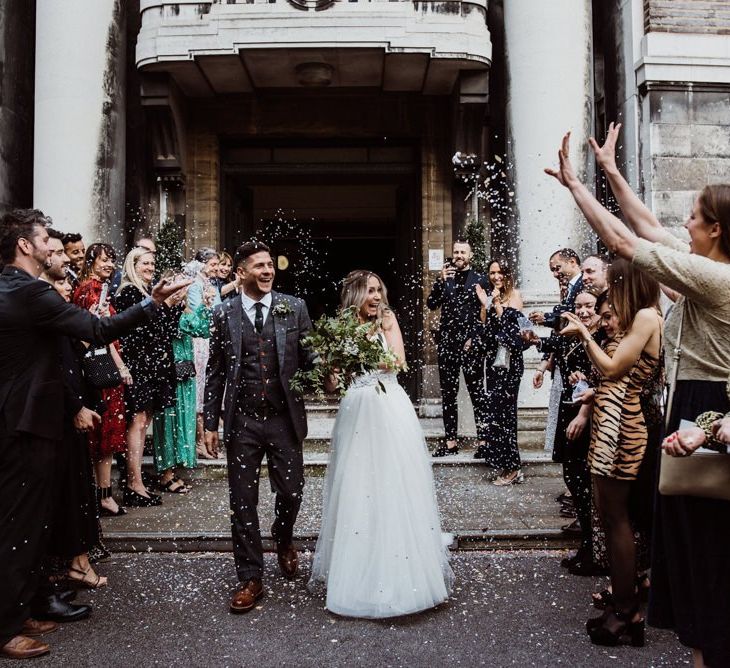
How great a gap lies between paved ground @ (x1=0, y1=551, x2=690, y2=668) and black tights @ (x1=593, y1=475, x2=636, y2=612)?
0.95ft

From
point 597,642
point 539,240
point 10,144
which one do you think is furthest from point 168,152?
point 597,642

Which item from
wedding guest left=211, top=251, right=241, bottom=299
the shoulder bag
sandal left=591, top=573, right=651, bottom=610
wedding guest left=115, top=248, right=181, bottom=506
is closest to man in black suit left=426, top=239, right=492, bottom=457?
wedding guest left=211, top=251, right=241, bottom=299

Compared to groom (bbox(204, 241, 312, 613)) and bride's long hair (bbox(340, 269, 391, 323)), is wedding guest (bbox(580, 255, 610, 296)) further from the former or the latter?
groom (bbox(204, 241, 312, 613))

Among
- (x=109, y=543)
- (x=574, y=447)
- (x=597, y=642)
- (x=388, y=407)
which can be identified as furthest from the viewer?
(x=109, y=543)

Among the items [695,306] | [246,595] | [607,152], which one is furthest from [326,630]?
[607,152]

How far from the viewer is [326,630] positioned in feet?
14.4

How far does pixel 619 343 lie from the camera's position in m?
4.36

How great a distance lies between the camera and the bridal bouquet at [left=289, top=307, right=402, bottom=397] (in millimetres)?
4941

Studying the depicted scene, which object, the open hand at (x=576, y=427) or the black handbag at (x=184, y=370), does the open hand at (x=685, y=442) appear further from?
the black handbag at (x=184, y=370)

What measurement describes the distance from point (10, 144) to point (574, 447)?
9985mm

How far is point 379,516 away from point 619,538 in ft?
4.59

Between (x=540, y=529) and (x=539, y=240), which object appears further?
(x=539, y=240)

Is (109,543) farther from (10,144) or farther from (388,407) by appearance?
(10,144)

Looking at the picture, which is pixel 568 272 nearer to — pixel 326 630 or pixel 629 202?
pixel 629 202
